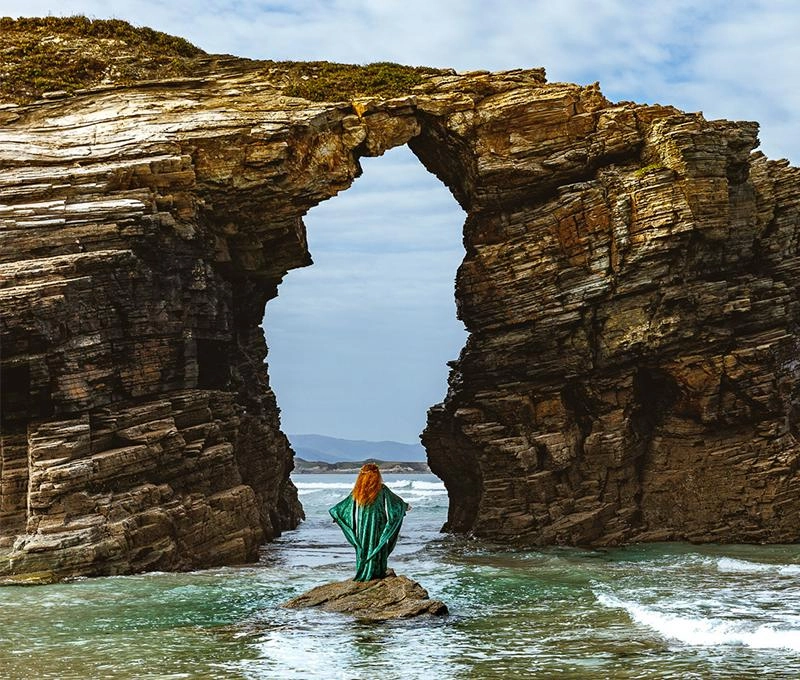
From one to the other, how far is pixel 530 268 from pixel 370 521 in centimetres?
1961

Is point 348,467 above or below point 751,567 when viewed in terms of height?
above

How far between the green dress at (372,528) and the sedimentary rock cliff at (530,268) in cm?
1152

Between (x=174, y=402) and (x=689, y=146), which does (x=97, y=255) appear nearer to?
(x=174, y=402)

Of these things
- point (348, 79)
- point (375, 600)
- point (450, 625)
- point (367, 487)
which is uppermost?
point (348, 79)

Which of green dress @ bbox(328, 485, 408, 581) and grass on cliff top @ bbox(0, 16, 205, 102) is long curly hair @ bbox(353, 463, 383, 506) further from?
grass on cliff top @ bbox(0, 16, 205, 102)

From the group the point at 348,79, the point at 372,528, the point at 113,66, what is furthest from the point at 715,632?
the point at 113,66

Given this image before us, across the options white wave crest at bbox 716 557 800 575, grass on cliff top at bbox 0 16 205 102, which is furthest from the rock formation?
grass on cliff top at bbox 0 16 205 102

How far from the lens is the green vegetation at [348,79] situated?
130 feet

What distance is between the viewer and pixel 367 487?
2244cm

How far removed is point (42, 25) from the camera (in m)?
43.0

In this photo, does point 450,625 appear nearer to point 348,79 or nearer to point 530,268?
point 530,268

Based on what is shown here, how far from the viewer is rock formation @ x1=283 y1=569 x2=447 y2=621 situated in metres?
21.0

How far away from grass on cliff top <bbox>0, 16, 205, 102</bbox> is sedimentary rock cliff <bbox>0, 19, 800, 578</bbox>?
59.9 inches

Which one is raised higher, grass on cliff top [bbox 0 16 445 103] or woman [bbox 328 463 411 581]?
grass on cliff top [bbox 0 16 445 103]
